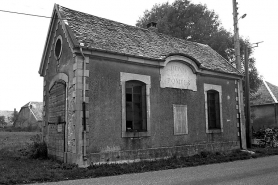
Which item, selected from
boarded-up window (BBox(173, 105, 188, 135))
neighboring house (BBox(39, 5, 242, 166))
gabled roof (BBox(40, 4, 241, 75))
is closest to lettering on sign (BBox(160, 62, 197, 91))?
neighboring house (BBox(39, 5, 242, 166))

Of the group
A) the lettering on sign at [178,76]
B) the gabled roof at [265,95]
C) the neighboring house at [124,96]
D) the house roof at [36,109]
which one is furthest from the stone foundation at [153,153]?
the house roof at [36,109]

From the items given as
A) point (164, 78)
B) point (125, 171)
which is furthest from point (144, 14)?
point (125, 171)

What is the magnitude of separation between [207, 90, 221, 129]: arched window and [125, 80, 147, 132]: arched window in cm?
420

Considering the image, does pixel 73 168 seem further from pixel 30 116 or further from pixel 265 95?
pixel 30 116

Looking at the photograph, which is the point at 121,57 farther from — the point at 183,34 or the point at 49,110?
the point at 183,34

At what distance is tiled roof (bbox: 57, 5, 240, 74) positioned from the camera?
35.0 feet

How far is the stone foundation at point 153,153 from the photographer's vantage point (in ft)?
31.7

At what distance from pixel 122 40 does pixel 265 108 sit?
19773 millimetres

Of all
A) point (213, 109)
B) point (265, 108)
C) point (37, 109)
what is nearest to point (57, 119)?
point (213, 109)

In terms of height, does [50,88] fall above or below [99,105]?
above

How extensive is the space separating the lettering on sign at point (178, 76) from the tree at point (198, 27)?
13456 mm

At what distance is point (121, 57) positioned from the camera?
10641 millimetres

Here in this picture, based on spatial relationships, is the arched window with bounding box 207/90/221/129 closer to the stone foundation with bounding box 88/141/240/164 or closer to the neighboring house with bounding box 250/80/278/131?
the stone foundation with bounding box 88/141/240/164

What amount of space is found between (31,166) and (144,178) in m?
4.16
